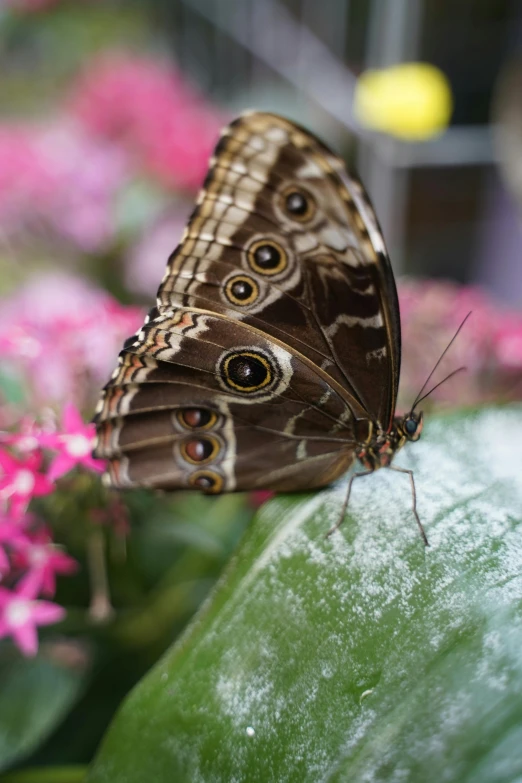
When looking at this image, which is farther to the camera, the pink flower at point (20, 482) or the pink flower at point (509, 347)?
the pink flower at point (509, 347)

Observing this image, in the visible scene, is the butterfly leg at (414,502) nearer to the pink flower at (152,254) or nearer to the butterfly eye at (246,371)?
the butterfly eye at (246,371)

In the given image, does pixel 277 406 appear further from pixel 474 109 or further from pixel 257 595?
pixel 474 109

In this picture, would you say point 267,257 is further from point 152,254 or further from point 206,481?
point 152,254

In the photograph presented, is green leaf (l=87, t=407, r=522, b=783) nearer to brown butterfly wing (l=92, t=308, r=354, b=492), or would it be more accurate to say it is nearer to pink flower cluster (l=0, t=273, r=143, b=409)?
brown butterfly wing (l=92, t=308, r=354, b=492)

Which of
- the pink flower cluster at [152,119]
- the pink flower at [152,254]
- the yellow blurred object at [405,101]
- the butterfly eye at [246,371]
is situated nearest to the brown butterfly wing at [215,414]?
the butterfly eye at [246,371]

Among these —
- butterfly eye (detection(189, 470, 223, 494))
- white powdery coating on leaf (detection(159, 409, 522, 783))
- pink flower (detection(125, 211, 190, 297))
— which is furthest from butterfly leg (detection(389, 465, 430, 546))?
pink flower (detection(125, 211, 190, 297))

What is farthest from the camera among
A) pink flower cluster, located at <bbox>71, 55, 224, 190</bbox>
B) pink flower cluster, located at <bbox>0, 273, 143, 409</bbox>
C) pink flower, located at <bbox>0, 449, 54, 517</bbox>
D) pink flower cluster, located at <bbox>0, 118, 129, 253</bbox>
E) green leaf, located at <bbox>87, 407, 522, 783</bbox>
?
pink flower cluster, located at <bbox>71, 55, 224, 190</bbox>

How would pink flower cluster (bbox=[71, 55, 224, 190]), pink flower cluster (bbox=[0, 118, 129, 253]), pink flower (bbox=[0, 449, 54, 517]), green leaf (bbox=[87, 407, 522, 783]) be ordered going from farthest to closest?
pink flower cluster (bbox=[71, 55, 224, 190]) < pink flower cluster (bbox=[0, 118, 129, 253]) < pink flower (bbox=[0, 449, 54, 517]) < green leaf (bbox=[87, 407, 522, 783])

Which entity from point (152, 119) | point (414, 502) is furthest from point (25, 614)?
point (152, 119)
